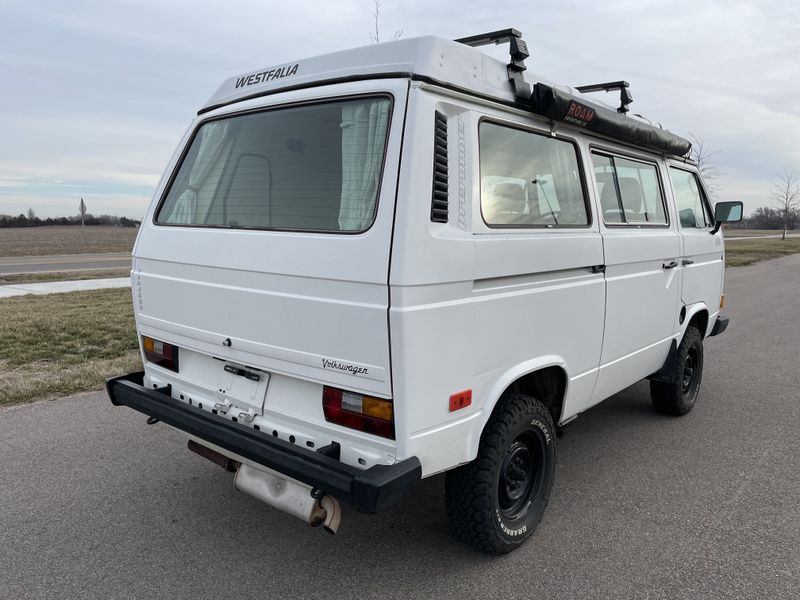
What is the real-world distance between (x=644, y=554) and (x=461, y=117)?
7.41 ft

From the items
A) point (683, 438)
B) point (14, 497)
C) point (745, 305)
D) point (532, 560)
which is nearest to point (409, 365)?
point (532, 560)

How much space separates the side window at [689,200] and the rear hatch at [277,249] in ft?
10.2

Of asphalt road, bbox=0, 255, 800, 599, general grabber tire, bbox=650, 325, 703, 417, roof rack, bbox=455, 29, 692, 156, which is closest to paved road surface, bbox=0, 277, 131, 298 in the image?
asphalt road, bbox=0, 255, 800, 599

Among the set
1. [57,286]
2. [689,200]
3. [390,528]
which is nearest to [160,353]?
[390,528]

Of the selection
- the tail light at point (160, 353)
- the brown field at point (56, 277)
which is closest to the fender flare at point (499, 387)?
the tail light at point (160, 353)

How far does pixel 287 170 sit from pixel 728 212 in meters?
4.06

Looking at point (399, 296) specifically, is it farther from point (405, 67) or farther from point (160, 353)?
point (160, 353)

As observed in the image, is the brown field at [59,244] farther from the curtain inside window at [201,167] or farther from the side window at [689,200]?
the side window at [689,200]

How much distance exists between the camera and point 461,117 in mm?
2518

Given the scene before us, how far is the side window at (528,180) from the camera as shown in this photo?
2.68m

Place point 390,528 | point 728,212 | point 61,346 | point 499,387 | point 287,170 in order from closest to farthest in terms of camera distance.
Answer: point 499,387 < point 287,170 < point 390,528 < point 728,212 < point 61,346

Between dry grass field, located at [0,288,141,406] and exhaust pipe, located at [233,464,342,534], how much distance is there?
10.5 ft

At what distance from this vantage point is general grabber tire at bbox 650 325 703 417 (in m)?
4.68

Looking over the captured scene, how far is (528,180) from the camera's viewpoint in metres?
2.96
